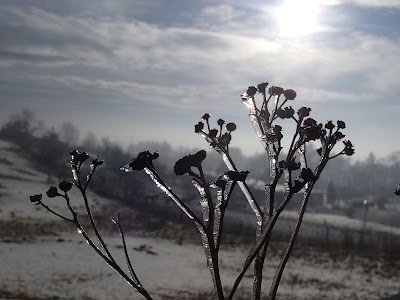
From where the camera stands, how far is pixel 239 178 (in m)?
0.92

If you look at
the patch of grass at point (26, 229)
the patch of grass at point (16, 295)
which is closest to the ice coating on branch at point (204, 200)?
the patch of grass at point (16, 295)

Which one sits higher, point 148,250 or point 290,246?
point 290,246

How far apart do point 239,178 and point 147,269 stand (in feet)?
48.1

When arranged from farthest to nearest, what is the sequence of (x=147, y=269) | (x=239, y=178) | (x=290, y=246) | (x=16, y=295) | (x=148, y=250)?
(x=148, y=250) → (x=147, y=269) → (x=16, y=295) → (x=290, y=246) → (x=239, y=178)

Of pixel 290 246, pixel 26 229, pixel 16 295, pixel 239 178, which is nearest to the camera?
pixel 239 178

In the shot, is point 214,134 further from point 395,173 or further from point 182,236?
point 395,173

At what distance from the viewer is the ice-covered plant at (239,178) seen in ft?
3.06

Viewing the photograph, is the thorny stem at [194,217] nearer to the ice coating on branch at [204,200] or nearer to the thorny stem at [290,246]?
the ice coating on branch at [204,200]

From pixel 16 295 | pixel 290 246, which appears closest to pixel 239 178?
pixel 290 246

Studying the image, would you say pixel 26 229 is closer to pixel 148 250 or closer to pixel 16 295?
pixel 148 250

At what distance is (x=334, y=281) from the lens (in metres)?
14.0

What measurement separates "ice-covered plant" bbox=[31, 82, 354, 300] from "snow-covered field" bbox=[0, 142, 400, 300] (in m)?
10.9

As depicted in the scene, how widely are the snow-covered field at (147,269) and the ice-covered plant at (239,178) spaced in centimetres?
1094

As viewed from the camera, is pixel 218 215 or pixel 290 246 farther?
pixel 290 246
